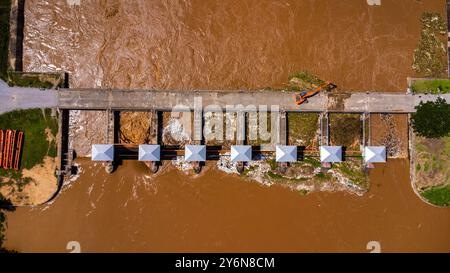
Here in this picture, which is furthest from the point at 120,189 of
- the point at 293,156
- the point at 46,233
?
the point at 293,156

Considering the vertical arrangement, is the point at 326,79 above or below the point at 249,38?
below

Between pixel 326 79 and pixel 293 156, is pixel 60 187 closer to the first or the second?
pixel 293 156

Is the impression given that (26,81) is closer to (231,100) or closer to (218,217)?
(231,100)

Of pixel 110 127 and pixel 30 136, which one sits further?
pixel 110 127

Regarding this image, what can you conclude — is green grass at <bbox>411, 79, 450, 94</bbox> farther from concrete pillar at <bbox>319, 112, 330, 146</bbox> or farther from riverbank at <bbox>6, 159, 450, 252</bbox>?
concrete pillar at <bbox>319, 112, 330, 146</bbox>

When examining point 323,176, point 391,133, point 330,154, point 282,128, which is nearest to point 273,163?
point 282,128

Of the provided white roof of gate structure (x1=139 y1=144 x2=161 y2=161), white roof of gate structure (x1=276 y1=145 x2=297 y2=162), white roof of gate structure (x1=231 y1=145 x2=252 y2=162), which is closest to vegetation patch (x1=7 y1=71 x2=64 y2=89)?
white roof of gate structure (x1=139 y1=144 x2=161 y2=161)
